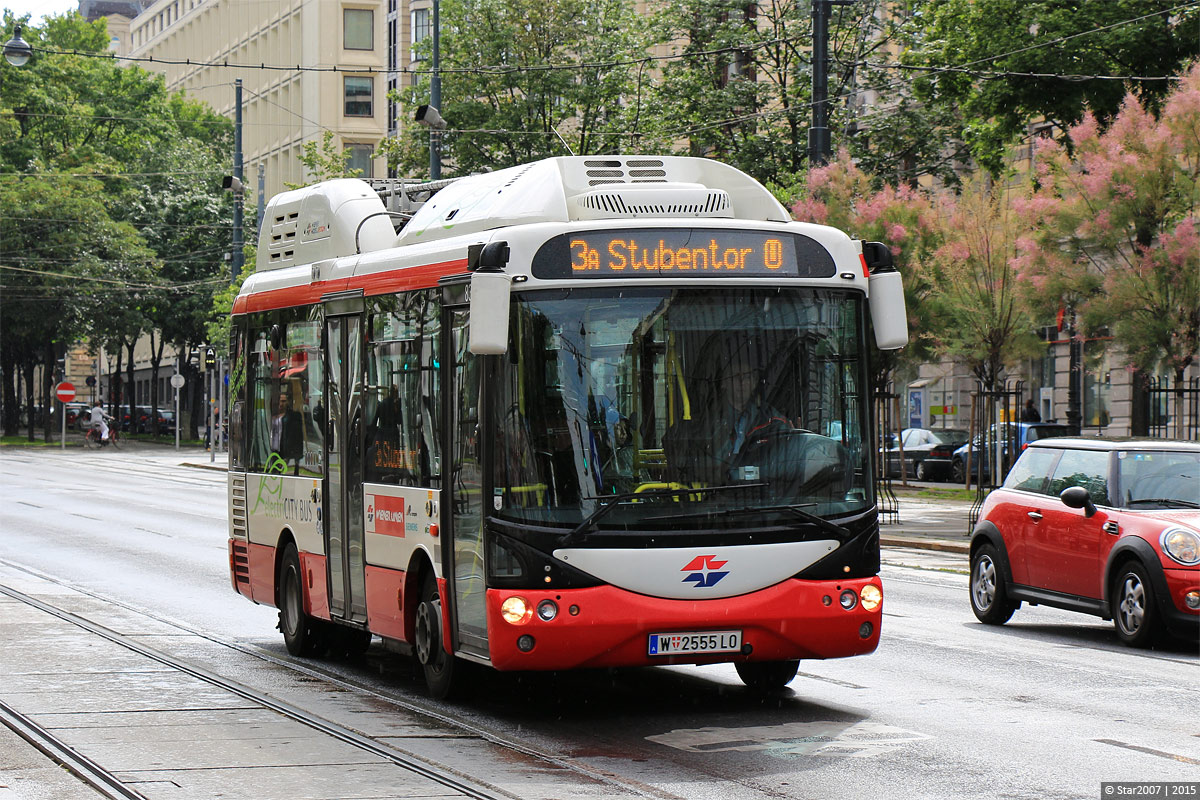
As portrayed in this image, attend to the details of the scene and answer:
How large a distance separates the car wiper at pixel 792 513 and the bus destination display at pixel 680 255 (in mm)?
1235

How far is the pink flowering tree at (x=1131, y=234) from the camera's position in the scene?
26016 millimetres

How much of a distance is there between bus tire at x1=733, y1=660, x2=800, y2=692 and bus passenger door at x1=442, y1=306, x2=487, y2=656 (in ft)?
5.79

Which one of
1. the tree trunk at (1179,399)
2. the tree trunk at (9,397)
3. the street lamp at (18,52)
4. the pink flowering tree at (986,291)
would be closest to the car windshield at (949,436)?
the pink flowering tree at (986,291)

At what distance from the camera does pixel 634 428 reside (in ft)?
30.6

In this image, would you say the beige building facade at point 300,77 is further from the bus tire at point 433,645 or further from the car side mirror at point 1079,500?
the bus tire at point 433,645

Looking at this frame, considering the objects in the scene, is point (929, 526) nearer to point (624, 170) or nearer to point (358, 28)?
point (624, 170)

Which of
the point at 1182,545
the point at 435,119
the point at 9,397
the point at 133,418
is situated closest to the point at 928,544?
the point at 1182,545

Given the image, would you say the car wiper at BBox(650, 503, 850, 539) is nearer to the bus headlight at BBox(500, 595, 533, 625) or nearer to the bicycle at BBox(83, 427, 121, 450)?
A: the bus headlight at BBox(500, 595, 533, 625)

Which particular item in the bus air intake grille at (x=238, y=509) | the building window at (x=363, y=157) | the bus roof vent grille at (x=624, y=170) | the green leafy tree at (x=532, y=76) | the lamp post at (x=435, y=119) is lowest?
the bus air intake grille at (x=238, y=509)

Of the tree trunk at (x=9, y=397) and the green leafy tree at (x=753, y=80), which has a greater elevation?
the green leafy tree at (x=753, y=80)

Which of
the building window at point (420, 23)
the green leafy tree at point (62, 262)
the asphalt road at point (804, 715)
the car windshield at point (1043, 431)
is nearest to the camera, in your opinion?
the asphalt road at point (804, 715)

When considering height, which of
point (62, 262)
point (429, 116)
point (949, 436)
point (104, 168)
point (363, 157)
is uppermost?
point (363, 157)

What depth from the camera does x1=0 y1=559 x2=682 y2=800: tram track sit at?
789 cm

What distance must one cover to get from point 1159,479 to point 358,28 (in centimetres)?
7510
